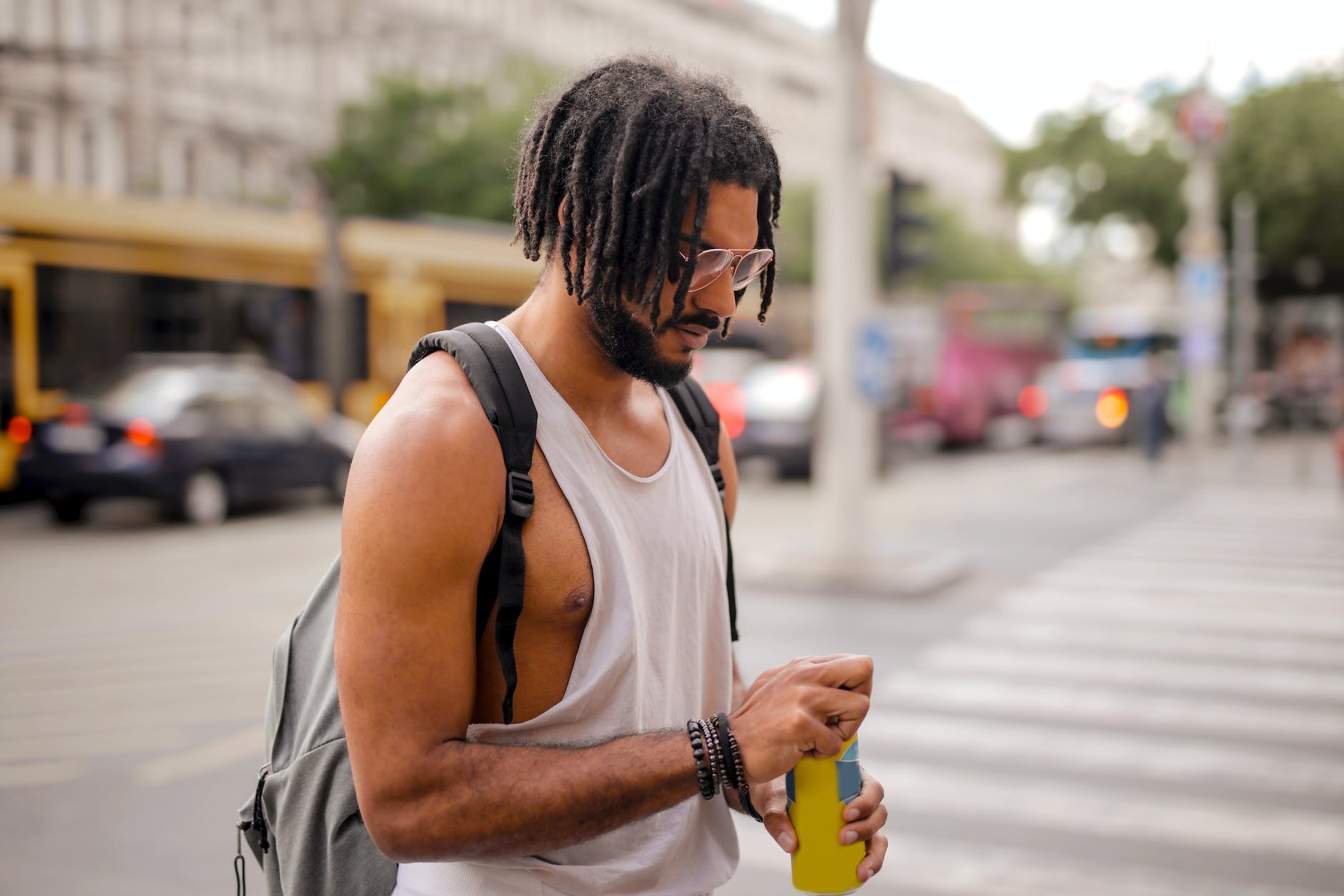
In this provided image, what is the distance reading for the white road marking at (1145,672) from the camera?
6949 millimetres

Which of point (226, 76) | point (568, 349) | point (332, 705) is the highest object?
point (226, 76)

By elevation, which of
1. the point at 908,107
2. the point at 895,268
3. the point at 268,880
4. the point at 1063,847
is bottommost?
the point at 1063,847

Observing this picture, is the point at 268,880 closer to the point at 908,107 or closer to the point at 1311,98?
the point at 1311,98

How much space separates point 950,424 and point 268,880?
83.4ft

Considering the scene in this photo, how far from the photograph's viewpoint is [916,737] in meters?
5.97

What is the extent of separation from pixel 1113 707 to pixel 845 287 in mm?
4218

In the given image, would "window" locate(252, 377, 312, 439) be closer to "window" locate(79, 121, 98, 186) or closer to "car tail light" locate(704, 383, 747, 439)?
"car tail light" locate(704, 383, 747, 439)

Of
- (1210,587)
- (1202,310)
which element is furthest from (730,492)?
(1202,310)

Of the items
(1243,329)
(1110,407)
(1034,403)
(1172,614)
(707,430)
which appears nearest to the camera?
(707,430)

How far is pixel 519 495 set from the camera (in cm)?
149

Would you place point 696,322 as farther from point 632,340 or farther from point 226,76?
point 226,76

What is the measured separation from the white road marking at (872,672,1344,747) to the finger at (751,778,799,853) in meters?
4.84

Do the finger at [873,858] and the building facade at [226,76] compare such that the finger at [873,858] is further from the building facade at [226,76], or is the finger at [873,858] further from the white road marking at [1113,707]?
the building facade at [226,76]

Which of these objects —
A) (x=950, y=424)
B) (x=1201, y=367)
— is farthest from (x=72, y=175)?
(x=1201, y=367)
